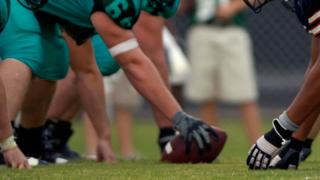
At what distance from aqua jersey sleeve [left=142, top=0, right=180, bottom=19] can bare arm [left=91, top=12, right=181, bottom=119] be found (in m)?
0.49

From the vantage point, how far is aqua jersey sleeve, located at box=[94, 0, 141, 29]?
20.2 ft

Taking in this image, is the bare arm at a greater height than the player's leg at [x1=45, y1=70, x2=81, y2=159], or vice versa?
the bare arm

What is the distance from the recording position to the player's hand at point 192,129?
6.11 m

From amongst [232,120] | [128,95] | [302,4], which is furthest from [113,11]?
[232,120]

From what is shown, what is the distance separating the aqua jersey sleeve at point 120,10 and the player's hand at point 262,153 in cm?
97

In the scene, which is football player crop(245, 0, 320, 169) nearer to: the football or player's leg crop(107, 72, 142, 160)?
the football

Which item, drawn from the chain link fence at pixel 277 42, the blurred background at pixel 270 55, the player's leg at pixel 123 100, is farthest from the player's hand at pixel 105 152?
the chain link fence at pixel 277 42

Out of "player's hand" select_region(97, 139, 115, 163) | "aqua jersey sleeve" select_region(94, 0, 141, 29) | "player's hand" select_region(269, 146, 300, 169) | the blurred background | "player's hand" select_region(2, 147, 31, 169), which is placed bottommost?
the blurred background

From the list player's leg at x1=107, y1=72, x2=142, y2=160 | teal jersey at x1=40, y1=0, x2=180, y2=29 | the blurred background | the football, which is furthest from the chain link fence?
the football

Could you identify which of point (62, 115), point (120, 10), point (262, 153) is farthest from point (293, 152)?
point (62, 115)

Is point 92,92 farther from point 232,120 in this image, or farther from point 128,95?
point 232,120

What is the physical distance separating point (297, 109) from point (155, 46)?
5.94 feet

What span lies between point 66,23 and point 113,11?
60 centimetres

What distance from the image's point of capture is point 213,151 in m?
6.28
